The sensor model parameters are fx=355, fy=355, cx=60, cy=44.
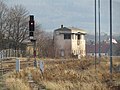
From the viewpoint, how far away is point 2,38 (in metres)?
82.1

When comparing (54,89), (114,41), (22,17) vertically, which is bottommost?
(54,89)

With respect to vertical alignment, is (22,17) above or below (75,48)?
above

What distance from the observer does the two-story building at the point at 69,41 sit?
9685cm

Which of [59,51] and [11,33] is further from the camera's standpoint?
[59,51]

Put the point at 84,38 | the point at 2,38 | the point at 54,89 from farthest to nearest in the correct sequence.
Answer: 1. the point at 84,38
2. the point at 2,38
3. the point at 54,89

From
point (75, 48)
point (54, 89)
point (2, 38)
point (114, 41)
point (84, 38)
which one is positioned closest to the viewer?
point (54, 89)

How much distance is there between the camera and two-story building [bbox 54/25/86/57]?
9685 cm

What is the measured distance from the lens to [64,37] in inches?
4018

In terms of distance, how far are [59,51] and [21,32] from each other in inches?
489

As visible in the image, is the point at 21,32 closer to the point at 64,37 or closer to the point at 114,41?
the point at 64,37

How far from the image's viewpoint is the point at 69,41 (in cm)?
10044

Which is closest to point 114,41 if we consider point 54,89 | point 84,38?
point 54,89

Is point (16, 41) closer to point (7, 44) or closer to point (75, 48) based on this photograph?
point (7, 44)

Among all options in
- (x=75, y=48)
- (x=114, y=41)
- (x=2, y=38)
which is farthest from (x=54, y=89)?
(x=75, y=48)
